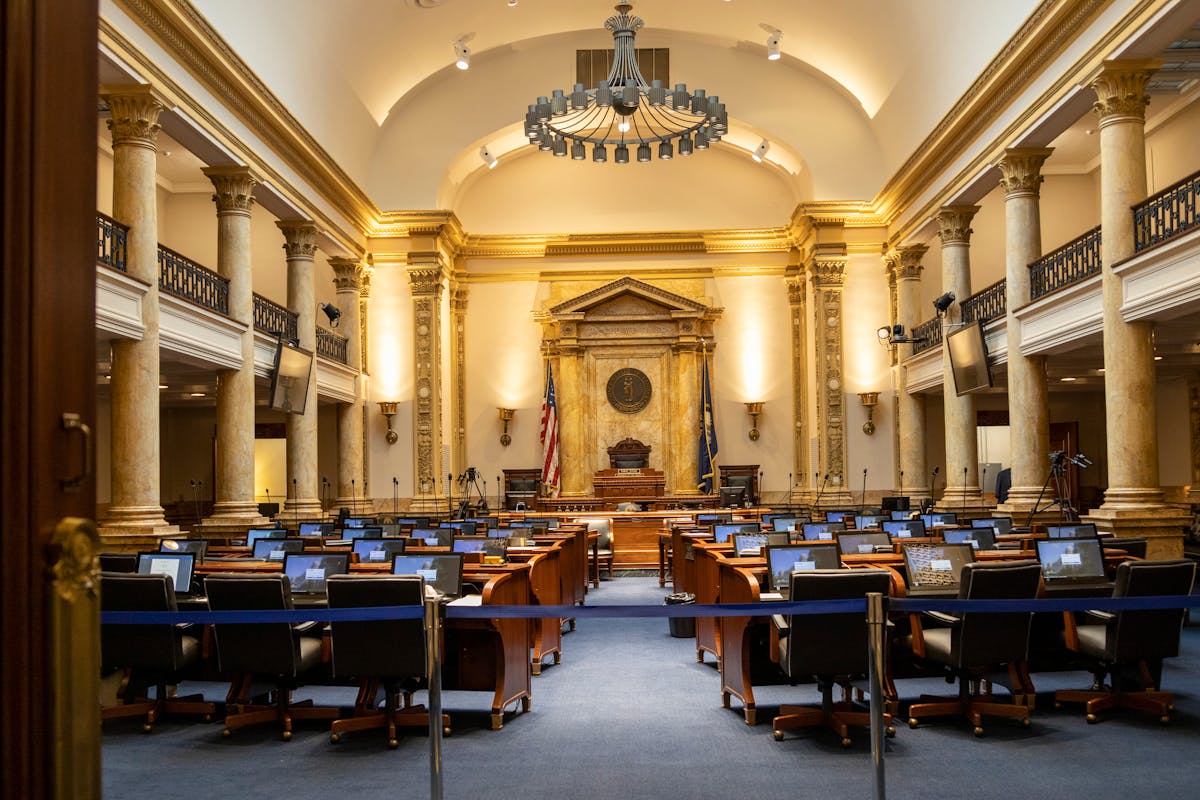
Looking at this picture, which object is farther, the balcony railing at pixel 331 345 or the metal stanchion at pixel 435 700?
the balcony railing at pixel 331 345

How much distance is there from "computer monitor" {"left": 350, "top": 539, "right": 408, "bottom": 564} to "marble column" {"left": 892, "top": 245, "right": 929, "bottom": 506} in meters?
14.4

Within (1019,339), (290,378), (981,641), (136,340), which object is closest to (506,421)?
(290,378)

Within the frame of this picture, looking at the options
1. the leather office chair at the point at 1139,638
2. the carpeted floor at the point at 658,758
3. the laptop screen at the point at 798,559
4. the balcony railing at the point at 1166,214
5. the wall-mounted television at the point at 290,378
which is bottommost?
the carpeted floor at the point at 658,758

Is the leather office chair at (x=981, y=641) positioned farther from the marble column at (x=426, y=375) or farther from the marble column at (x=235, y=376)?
the marble column at (x=426, y=375)

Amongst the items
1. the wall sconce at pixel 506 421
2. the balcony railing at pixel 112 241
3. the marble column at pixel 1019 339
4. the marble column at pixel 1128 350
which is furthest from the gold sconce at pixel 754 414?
Answer: the balcony railing at pixel 112 241

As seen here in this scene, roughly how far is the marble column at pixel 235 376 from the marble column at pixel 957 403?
37.3 feet

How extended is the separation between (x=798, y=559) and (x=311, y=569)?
3.39m

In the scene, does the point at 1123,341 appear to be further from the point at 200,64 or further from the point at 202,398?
the point at 202,398

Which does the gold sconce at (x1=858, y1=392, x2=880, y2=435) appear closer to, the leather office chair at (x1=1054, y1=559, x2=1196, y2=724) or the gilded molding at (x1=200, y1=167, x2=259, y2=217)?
the gilded molding at (x1=200, y1=167, x2=259, y2=217)

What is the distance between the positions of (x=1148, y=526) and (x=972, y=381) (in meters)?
5.34

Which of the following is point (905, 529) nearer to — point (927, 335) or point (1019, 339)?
point (1019, 339)

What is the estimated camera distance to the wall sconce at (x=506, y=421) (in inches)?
957

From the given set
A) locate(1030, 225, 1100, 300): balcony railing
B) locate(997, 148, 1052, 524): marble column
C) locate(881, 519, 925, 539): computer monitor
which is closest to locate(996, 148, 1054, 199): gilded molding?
locate(997, 148, 1052, 524): marble column

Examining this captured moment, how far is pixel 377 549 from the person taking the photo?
8.78 m
